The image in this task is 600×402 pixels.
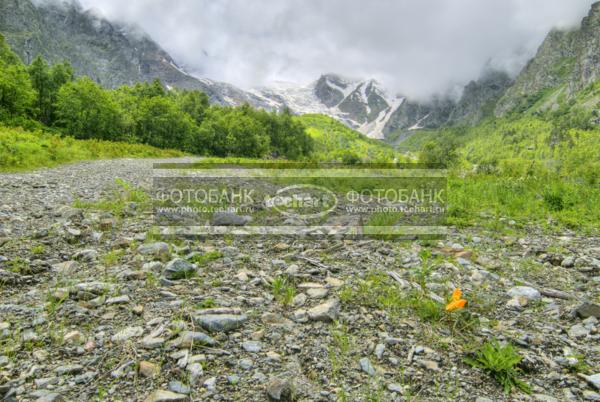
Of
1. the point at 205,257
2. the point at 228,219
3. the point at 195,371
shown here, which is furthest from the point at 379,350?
the point at 228,219

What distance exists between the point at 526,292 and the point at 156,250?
19.9ft

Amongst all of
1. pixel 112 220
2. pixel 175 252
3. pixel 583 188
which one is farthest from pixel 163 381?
pixel 583 188

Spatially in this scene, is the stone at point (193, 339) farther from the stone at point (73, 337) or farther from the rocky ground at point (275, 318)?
the stone at point (73, 337)

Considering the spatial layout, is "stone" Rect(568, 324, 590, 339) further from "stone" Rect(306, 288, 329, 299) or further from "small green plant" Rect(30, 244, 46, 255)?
"small green plant" Rect(30, 244, 46, 255)

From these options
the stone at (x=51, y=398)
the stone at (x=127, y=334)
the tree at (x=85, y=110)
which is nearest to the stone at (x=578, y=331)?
the stone at (x=127, y=334)

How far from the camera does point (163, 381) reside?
8.93ft

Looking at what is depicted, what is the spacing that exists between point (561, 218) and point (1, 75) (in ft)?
167

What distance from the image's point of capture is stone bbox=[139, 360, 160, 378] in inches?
109

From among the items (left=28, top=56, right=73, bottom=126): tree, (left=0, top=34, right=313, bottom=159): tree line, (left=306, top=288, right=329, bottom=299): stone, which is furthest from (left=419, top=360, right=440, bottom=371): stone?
(left=28, top=56, right=73, bottom=126): tree

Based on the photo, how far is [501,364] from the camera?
303 centimetres

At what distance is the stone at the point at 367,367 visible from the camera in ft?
9.92

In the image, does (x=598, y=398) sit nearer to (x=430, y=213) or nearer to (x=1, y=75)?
(x=430, y=213)

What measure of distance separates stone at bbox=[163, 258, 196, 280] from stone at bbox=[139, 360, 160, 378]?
6.50 ft

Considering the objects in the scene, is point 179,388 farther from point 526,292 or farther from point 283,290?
point 526,292
